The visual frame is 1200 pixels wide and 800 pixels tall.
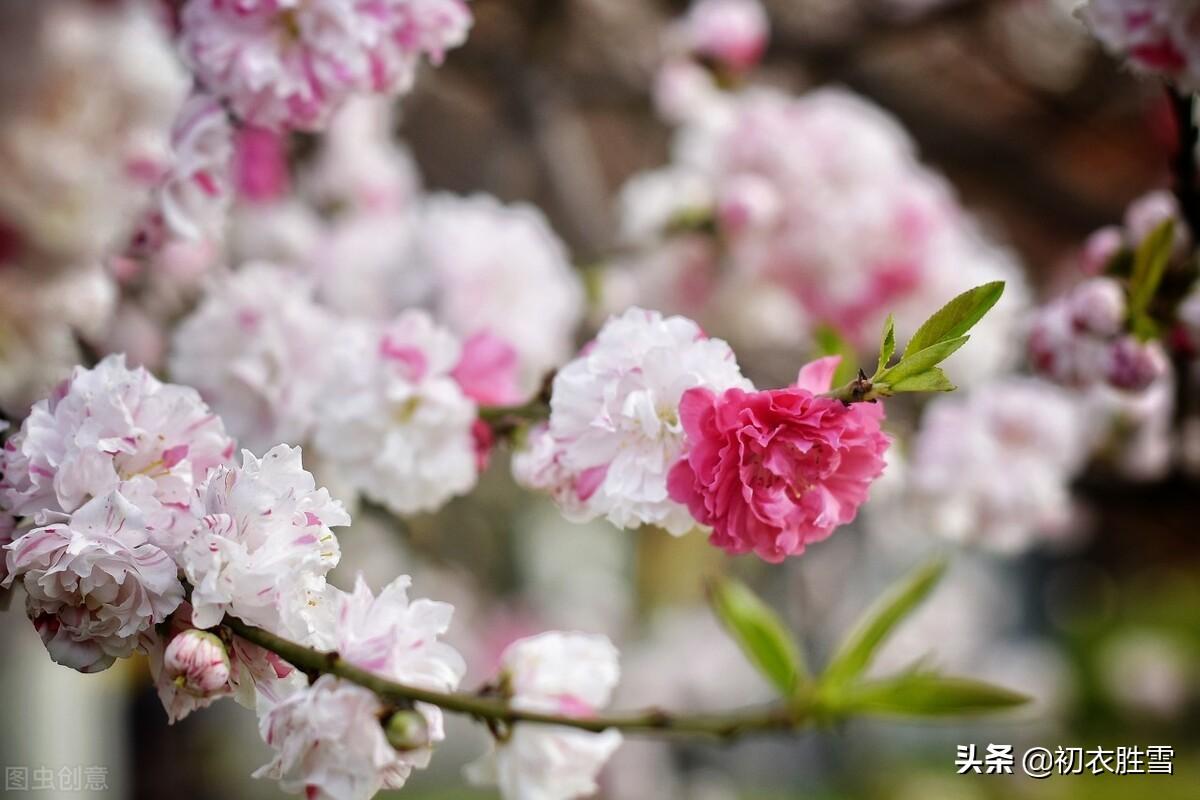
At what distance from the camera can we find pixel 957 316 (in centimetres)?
42

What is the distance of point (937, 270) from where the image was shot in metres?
1.08

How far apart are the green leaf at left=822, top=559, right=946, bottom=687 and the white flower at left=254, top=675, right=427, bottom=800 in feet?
1.01

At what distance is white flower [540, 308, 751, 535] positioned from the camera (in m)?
0.44

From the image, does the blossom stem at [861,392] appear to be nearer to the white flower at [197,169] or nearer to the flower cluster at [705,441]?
the flower cluster at [705,441]

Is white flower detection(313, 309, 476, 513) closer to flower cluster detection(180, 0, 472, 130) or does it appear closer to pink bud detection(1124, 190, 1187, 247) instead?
flower cluster detection(180, 0, 472, 130)

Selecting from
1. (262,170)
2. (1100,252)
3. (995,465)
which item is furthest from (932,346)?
(262,170)

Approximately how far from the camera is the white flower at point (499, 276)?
0.96 metres

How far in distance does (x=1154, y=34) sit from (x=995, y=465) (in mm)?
427

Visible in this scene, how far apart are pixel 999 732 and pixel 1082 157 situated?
138cm

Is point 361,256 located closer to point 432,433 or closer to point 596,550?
point 432,433

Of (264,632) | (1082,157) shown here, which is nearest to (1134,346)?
(264,632)

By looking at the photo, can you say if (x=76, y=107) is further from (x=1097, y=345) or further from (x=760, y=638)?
(x=1097, y=345)

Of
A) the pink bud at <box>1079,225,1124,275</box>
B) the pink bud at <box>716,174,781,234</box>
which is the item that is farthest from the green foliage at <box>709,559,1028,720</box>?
the pink bud at <box>716,174,781,234</box>

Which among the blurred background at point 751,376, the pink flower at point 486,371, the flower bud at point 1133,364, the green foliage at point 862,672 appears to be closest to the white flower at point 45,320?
the blurred background at point 751,376
